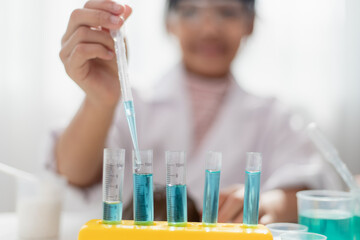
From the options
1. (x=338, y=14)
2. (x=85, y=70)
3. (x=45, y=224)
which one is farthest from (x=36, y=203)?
(x=338, y=14)

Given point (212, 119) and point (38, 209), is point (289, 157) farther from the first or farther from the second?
point (38, 209)

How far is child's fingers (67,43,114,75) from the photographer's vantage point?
0.54 metres

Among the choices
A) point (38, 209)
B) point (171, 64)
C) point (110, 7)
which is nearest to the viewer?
point (110, 7)

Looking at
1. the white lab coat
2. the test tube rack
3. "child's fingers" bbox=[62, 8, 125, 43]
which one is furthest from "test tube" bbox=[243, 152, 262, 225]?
the white lab coat

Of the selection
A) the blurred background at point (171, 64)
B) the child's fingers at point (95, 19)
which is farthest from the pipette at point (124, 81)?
the blurred background at point (171, 64)

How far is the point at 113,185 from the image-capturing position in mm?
437

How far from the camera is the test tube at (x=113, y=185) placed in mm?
432

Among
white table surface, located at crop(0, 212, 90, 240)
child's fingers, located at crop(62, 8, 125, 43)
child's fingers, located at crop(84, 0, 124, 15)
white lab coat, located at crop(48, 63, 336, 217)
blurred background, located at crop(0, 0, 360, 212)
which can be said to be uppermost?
blurred background, located at crop(0, 0, 360, 212)

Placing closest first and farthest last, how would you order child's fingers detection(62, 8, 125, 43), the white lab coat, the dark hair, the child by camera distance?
child's fingers detection(62, 8, 125, 43) → the child → the white lab coat → the dark hair

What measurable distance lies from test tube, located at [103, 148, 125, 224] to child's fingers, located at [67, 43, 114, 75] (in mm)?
165

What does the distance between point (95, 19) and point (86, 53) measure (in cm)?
5

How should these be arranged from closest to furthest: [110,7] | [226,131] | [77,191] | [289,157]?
[110,7] → [77,191] → [289,157] → [226,131]

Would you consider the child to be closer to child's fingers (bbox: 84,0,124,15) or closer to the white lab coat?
the white lab coat

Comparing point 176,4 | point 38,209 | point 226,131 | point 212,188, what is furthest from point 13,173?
point 176,4
